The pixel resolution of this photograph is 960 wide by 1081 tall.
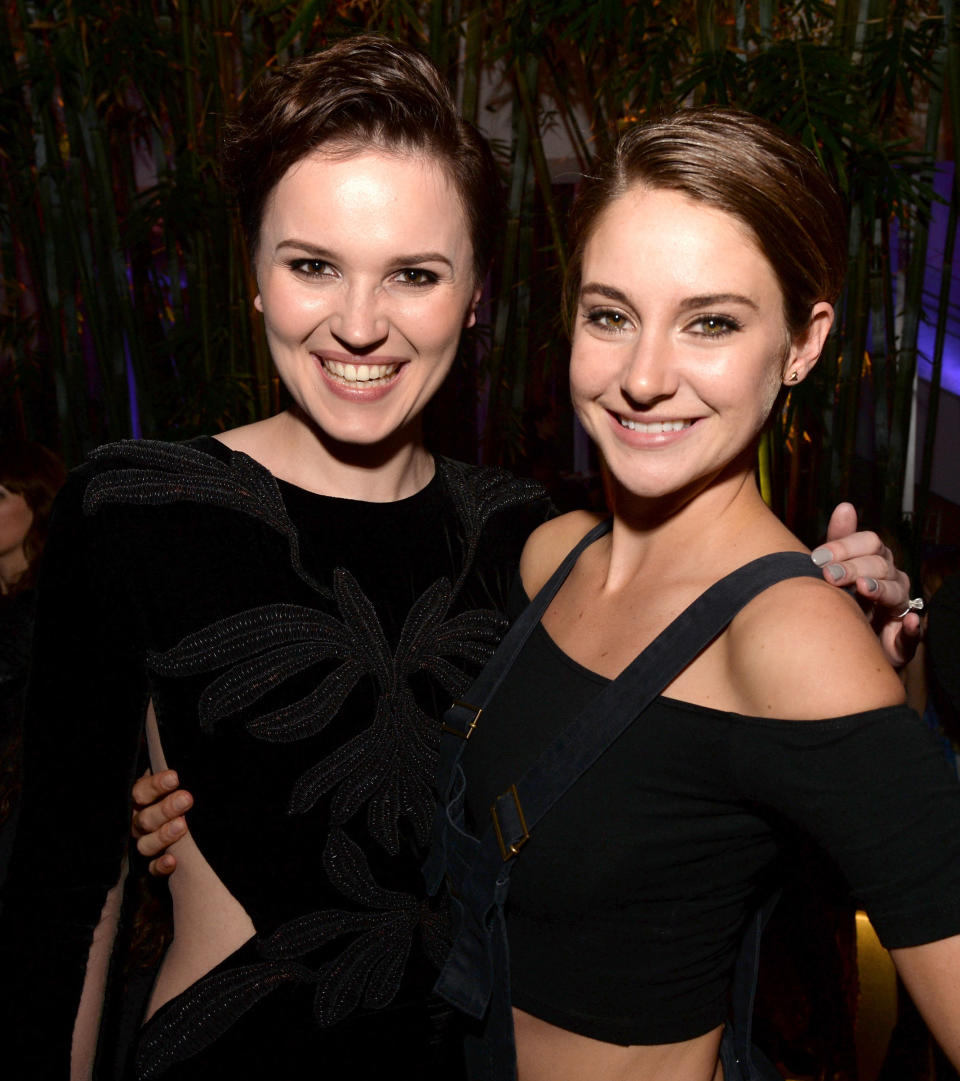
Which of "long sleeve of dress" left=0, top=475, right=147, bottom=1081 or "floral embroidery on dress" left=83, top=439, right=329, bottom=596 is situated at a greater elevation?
"floral embroidery on dress" left=83, top=439, right=329, bottom=596

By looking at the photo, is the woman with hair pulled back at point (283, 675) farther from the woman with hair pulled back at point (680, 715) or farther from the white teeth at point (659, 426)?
the white teeth at point (659, 426)

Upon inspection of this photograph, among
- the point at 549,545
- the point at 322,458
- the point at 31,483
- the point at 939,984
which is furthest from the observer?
the point at 31,483

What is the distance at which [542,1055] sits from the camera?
1.29m

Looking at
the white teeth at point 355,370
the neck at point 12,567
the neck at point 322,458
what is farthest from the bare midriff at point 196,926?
the neck at point 12,567

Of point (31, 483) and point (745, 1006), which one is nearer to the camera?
point (745, 1006)

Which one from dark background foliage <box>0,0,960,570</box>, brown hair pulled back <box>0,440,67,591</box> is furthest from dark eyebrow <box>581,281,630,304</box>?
brown hair pulled back <box>0,440,67,591</box>

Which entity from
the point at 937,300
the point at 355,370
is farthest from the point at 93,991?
the point at 937,300

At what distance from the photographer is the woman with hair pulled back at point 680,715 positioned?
3.25 ft

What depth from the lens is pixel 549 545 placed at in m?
1.62

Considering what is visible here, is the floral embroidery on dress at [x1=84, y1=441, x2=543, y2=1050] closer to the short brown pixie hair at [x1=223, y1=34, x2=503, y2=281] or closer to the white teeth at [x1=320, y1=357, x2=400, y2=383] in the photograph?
the white teeth at [x1=320, y1=357, x2=400, y2=383]

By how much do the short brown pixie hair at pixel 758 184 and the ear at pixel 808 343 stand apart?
0.01 metres

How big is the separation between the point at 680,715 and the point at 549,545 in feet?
1.79

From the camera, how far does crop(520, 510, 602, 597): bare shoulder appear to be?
1.58 metres

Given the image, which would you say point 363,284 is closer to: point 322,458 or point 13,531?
point 322,458
